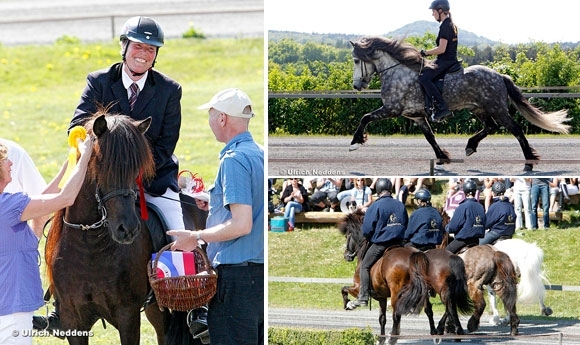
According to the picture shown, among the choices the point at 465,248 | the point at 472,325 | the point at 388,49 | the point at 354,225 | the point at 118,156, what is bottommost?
the point at 472,325

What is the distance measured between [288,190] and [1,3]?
50.6 feet

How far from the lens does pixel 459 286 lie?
728 centimetres

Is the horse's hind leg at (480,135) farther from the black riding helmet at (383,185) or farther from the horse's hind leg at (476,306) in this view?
the horse's hind leg at (476,306)

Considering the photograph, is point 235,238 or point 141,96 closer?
point 235,238

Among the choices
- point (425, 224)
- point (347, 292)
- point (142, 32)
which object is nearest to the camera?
point (142, 32)

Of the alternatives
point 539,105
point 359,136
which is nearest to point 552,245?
point 539,105

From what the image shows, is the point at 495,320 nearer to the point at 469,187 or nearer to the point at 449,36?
the point at 469,187

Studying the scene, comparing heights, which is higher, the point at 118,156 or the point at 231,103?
the point at 231,103

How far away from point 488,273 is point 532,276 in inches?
21.5

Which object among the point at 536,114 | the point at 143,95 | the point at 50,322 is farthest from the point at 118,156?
the point at 536,114

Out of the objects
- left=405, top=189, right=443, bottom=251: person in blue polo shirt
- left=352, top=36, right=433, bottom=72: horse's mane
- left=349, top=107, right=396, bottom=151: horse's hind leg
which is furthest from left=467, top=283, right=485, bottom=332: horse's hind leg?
left=352, top=36, right=433, bottom=72: horse's mane

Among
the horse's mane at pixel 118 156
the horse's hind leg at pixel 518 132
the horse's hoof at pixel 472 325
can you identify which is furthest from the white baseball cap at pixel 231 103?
the horse's hoof at pixel 472 325

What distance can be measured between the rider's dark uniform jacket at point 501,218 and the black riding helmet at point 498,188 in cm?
5

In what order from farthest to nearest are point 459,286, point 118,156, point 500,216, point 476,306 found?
point 459,286, point 476,306, point 500,216, point 118,156
